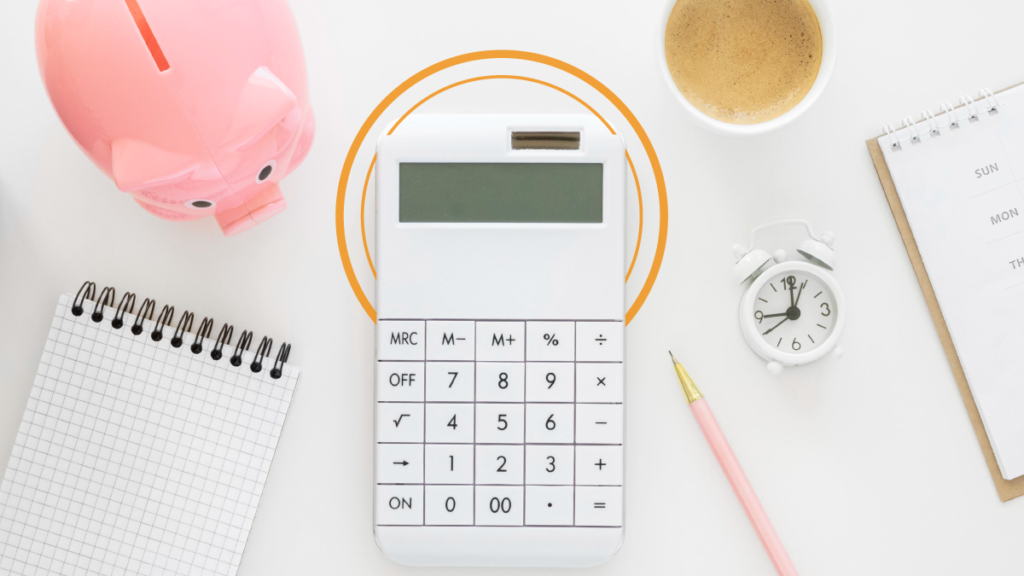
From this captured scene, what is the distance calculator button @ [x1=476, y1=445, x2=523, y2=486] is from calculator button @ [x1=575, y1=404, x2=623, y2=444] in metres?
0.06

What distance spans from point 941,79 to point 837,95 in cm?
10

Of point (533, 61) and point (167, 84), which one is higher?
point (533, 61)

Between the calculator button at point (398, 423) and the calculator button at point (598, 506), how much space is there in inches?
6.0

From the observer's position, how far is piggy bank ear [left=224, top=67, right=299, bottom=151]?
432 mm

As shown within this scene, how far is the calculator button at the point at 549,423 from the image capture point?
575mm

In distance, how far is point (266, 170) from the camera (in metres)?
0.49

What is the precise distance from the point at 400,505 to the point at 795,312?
1.31 ft

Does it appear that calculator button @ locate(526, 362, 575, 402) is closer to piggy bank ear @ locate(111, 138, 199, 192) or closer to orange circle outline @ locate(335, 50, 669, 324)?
orange circle outline @ locate(335, 50, 669, 324)

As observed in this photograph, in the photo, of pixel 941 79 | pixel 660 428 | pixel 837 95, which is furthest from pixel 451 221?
pixel 941 79

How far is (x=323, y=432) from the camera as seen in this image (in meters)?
0.62

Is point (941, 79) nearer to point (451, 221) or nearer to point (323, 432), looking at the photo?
point (451, 221)

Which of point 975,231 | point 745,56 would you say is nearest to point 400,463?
point 745,56

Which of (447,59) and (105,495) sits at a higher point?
(447,59)

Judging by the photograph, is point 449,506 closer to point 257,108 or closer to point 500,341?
point 500,341
